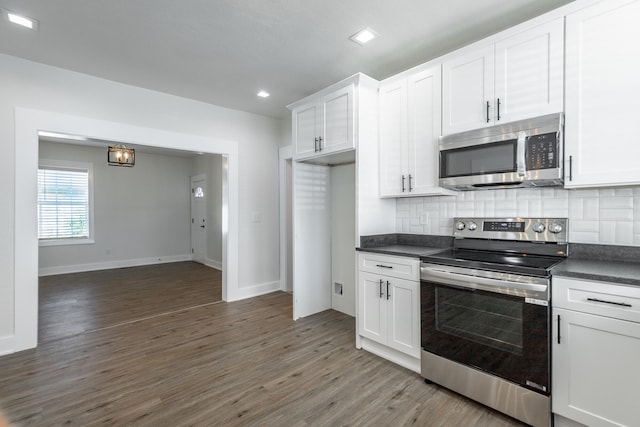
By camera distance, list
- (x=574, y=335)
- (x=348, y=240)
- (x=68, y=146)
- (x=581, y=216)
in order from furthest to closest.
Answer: (x=68, y=146) < (x=348, y=240) < (x=581, y=216) < (x=574, y=335)

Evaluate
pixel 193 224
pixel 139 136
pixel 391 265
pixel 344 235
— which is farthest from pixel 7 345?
pixel 193 224

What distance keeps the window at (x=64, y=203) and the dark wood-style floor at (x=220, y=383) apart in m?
4.34

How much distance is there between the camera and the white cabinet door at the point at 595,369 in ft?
4.89

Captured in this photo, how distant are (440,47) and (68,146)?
728 centimetres

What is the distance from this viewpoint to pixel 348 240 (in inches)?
147

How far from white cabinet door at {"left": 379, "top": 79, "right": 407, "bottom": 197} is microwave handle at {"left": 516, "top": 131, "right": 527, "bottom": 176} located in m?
0.92

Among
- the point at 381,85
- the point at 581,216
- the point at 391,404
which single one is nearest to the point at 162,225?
the point at 381,85

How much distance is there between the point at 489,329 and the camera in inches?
76.1

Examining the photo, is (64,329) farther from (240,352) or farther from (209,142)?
(209,142)

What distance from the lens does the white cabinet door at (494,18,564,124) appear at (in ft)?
6.34

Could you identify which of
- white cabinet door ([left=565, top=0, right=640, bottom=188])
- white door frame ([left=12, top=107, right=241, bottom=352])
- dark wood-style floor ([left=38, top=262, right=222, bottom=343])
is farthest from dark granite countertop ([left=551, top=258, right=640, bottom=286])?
white door frame ([left=12, top=107, right=241, bottom=352])

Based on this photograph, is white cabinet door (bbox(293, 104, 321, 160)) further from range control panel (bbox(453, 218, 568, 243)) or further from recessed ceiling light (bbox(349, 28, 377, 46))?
range control panel (bbox(453, 218, 568, 243))

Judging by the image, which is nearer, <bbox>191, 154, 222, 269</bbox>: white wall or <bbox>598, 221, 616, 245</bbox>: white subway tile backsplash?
<bbox>598, 221, 616, 245</bbox>: white subway tile backsplash

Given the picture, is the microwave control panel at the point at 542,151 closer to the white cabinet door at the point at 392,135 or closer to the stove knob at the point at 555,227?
the stove knob at the point at 555,227
